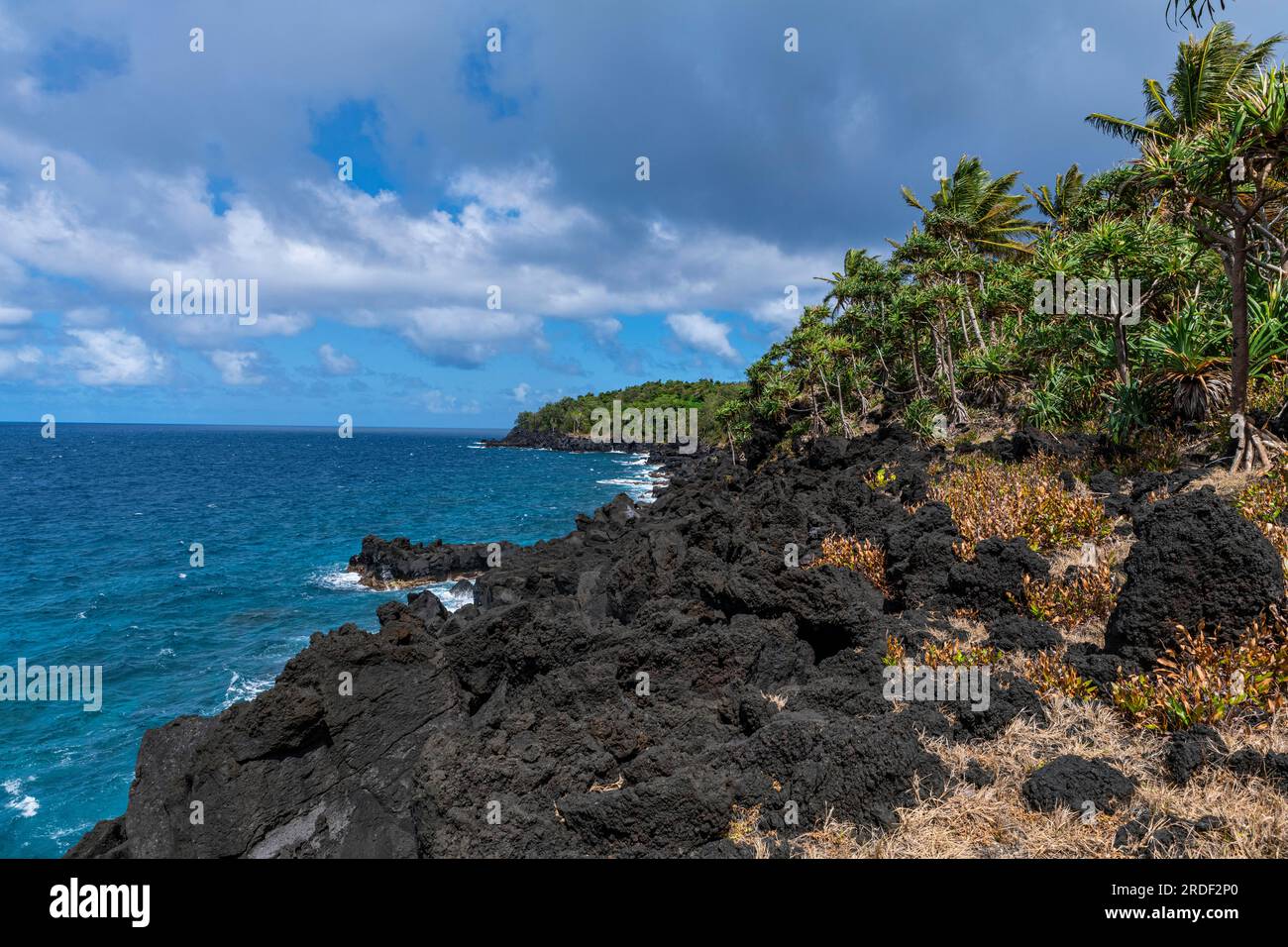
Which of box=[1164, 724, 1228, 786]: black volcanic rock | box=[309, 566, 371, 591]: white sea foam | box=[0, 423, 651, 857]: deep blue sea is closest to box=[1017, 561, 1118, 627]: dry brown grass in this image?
box=[1164, 724, 1228, 786]: black volcanic rock

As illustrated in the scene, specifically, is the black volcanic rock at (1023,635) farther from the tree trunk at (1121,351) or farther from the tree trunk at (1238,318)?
the tree trunk at (1121,351)

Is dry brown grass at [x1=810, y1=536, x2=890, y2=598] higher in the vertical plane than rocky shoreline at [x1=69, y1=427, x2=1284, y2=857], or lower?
higher

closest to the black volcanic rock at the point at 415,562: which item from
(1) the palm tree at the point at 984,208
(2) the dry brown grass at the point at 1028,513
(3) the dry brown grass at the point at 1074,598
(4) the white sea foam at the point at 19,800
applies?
(4) the white sea foam at the point at 19,800

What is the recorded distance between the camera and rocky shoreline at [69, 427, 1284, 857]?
16.1 ft

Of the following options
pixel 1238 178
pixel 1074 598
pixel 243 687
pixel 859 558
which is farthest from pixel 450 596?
pixel 1238 178

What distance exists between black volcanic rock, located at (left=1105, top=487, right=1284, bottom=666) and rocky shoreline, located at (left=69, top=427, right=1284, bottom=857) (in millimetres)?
19

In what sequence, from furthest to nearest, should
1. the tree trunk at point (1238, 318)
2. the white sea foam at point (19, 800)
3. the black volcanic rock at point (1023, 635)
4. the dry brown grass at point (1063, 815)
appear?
the white sea foam at point (19, 800) → the tree trunk at point (1238, 318) → the black volcanic rock at point (1023, 635) → the dry brown grass at point (1063, 815)

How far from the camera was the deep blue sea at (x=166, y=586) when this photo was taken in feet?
47.1

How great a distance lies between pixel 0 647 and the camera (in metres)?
21.4

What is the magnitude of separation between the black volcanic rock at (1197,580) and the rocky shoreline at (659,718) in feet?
0.06

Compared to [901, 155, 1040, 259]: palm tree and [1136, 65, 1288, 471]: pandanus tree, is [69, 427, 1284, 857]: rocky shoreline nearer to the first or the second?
[1136, 65, 1288, 471]: pandanus tree

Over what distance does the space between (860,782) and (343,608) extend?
23908 millimetres

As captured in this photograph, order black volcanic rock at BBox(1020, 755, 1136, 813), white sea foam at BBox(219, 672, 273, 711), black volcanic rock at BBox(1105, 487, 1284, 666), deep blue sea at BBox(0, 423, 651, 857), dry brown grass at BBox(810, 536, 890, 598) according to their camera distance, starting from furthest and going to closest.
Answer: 1. white sea foam at BBox(219, 672, 273, 711)
2. deep blue sea at BBox(0, 423, 651, 857)
3. dry brown grass at BBox(810, 536, 890, 598)
4. black volcanic rock at BBox(1105, 487, 1284, 666)
5. black volcanic rock at BBox(1020, 755, 1136, 813)

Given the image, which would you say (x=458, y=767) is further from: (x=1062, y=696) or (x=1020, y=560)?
(x=1020, y=560)
